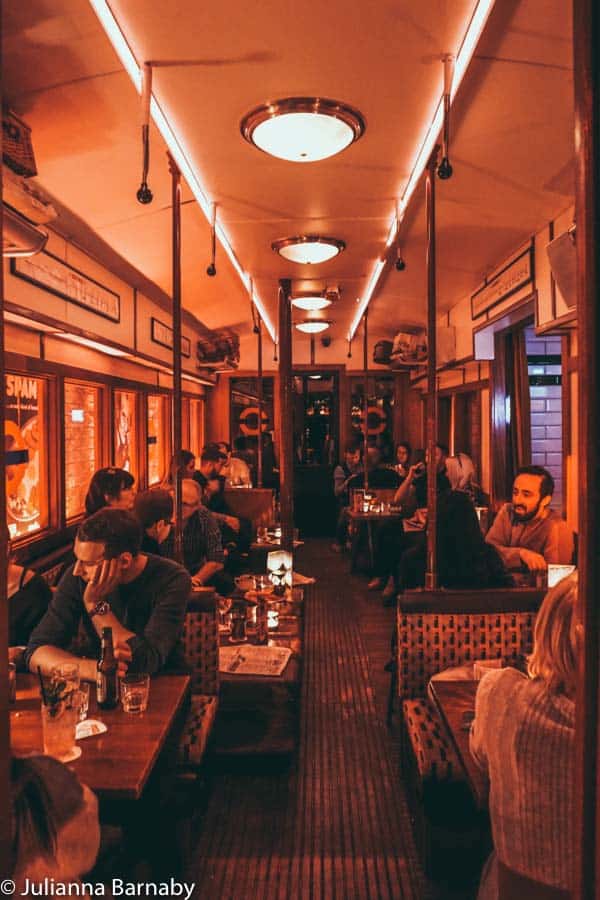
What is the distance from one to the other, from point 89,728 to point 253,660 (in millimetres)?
1169

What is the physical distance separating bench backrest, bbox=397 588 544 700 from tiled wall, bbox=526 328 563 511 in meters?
3.68

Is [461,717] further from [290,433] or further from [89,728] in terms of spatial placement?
[290,433]

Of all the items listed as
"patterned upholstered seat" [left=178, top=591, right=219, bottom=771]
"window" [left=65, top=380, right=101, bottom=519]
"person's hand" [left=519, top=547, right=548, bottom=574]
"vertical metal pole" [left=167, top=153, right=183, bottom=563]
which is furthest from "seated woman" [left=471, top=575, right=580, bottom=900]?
"window" [left=65, top=380, right=101, bottom=519]

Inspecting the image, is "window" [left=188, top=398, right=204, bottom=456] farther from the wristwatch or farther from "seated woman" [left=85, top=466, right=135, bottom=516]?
the wristwatch

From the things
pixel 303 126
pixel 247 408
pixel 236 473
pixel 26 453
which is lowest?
pixel 236 473

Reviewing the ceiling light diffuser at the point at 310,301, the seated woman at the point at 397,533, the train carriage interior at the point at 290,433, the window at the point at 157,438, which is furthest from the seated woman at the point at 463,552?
the window at the point at 157,438

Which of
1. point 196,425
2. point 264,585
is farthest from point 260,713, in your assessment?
point 196,425

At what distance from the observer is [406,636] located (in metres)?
2.94

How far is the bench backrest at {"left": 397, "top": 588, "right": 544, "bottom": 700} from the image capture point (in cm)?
294

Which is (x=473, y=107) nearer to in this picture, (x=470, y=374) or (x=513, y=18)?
(x=513, y=18)

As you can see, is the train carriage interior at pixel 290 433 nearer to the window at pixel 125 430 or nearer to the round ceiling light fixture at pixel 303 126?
the round ceiling light fixture at pixel 303 126

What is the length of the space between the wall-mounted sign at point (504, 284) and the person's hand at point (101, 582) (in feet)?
12.7

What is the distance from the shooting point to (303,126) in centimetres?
302

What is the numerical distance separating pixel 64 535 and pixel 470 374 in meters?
5.18
